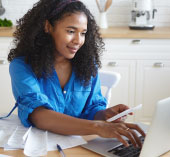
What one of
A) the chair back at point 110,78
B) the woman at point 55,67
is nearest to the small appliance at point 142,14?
the chair back at point 110,78

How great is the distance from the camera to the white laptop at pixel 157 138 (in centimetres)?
103

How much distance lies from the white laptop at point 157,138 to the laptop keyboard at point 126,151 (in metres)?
0.01

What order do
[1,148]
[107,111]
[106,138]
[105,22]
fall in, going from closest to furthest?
[1,148], [106,138], [107,111], [105,22]

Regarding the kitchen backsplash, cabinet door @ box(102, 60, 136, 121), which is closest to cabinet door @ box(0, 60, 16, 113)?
the kitchen backsplash

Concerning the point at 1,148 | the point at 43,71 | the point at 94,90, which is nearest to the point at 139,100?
the point at 94,90

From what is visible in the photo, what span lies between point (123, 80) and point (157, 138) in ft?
6.67

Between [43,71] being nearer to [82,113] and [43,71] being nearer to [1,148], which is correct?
[82,113]

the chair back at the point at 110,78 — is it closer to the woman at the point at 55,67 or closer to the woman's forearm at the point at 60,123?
the woman at the point at 55,67

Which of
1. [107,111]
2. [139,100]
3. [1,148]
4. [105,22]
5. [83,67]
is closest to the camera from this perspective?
[1,148]

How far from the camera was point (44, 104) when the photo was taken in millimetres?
1393

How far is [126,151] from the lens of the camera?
120 cm

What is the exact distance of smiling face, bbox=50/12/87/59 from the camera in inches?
59.8

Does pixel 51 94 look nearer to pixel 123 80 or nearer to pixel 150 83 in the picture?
pixel 123 80

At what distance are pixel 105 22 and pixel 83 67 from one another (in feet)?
5.85
